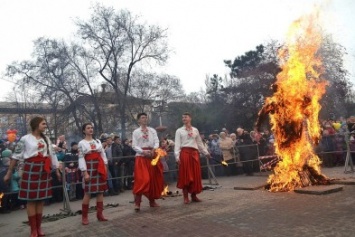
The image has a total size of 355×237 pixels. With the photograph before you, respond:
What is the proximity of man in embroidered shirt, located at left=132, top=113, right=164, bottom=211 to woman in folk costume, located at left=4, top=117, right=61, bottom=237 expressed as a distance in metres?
1.85

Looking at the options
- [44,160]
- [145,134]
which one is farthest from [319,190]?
[44,160]

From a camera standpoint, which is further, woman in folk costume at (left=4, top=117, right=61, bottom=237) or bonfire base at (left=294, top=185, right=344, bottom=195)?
bonfire base at (left=294, top=185, right=344, bottom=195)

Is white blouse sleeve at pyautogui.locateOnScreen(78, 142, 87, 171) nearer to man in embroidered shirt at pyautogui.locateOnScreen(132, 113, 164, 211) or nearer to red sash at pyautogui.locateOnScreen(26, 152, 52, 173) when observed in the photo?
red sash at pyautogui.locateOnScreen(26, 152, 52, 173)

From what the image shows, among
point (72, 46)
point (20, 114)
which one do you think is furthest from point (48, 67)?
point (20, 114)

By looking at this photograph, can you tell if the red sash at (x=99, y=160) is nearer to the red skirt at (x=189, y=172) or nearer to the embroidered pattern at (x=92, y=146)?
the embroidered pattern at (x=92, y=146)

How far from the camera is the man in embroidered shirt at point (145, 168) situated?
705 cm

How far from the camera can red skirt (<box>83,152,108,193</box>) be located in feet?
20.7

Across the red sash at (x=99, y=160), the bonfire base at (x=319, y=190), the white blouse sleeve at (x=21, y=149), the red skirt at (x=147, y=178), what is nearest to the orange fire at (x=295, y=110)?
the bonfire base at (x=319, y=190)

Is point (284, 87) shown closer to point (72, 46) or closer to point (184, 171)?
point (184, 171)

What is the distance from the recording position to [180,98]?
122 ft

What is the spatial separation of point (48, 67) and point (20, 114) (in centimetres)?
1077

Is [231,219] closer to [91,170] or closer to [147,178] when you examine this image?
[147,178]

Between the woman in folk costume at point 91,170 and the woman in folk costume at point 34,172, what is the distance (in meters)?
0.69

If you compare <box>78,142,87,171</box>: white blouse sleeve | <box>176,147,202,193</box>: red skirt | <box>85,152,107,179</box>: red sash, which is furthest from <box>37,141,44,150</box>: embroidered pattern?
<box>176,147,202,193</box>: red skirt
